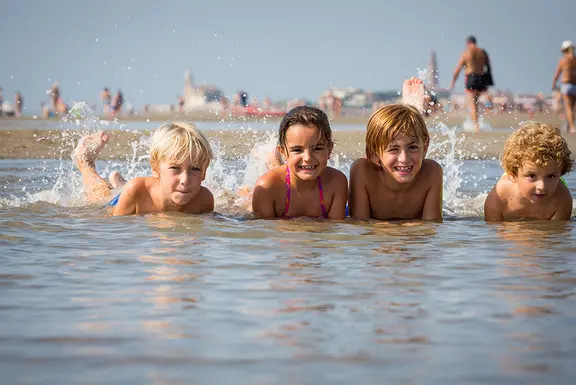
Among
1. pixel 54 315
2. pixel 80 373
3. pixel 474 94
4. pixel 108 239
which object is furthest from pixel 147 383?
pixel 474 94

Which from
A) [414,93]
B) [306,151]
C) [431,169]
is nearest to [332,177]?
[306,151]

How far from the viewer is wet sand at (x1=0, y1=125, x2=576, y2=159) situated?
12.9 meters

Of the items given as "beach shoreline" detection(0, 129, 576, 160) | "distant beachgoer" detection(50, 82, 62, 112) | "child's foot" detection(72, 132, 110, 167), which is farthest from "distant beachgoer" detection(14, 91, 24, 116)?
"child's foot" detection(72, 132, 110, 167)

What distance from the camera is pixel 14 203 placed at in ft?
22.0

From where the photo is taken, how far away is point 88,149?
7.57 meters

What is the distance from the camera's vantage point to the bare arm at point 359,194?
5.71 metres

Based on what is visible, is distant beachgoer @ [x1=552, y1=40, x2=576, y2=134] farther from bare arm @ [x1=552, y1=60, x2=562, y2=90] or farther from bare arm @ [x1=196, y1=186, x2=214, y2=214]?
bare arm @ [x1=196, y1=186, x2=214, y2=214]

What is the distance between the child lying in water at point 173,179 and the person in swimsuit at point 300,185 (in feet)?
1.27

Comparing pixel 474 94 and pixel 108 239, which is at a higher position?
pixel 474 94

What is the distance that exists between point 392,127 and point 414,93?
82.2 inches

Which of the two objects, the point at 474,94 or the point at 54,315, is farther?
the point at 474,94

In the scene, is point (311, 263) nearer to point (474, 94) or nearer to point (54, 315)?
point (54, 315)

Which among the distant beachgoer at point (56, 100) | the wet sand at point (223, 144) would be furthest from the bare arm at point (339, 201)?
the distant beachgoer at point (56, 100)

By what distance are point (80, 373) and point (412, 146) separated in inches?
141
